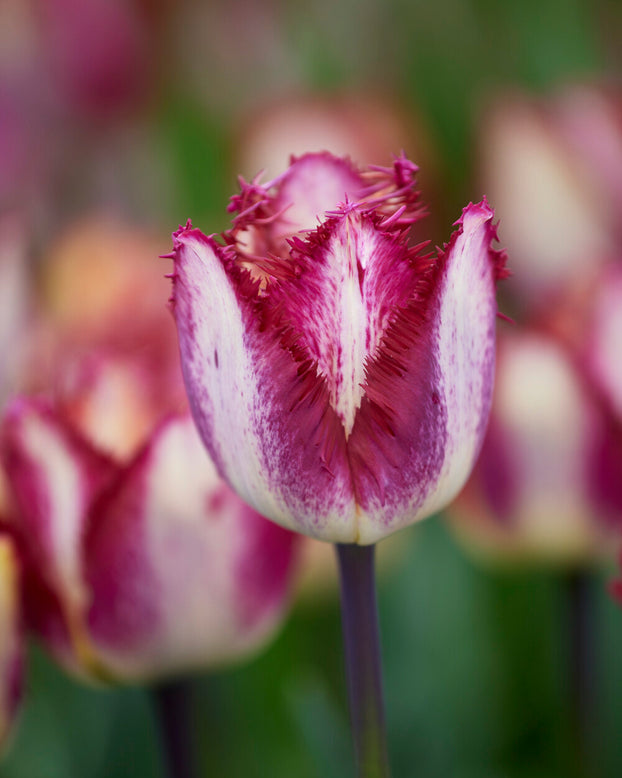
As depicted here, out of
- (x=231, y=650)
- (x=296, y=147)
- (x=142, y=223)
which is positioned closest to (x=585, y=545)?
(x=231, y=650)

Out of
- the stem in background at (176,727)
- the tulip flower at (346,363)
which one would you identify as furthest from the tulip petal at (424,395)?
the stem in background at (176,727)

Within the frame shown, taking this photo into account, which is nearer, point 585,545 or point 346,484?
point 346,484

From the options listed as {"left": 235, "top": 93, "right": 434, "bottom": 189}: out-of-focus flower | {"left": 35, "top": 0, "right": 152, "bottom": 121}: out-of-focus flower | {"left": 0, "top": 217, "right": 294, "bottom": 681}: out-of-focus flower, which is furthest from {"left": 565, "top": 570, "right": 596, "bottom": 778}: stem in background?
{"left": 35, "top": 0, "right": 152, "bottom": 121}: out-of-focus flower

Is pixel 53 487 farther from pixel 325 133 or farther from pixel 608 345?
pixel 325 133

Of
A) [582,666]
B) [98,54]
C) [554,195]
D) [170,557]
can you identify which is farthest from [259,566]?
[98,54]

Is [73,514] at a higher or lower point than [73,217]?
lower

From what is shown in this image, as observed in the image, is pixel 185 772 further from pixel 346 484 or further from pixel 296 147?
pixel 296 147

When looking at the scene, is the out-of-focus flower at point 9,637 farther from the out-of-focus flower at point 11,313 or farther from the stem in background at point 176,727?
the out-of-focus flower at point 11,313
